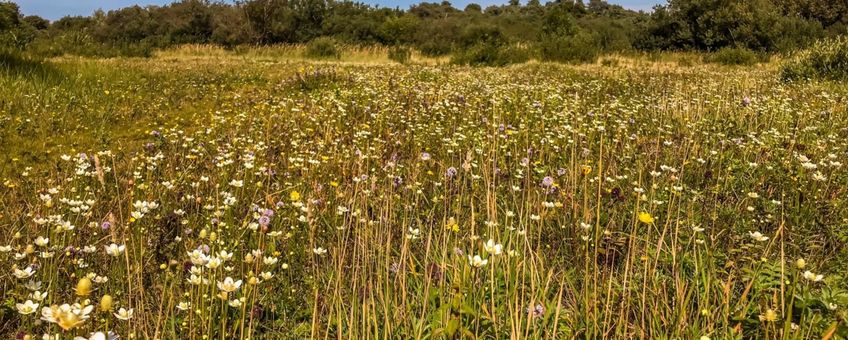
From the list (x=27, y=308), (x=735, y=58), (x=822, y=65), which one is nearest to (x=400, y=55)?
(x=735, y=58)

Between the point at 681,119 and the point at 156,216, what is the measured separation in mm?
5158

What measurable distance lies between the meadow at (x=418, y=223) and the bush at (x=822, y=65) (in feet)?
12.5

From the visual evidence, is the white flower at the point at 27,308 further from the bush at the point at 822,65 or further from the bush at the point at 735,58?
the bush at the point at 735,58

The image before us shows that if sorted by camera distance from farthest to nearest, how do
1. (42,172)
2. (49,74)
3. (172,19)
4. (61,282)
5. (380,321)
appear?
1. (172,19)
2. (49,74)
3. (42,172)
4. (61,282)
5. (380,321)

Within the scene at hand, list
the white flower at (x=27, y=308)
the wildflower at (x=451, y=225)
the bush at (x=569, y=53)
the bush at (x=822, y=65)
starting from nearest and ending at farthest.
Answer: the white flower at (x=27, y=308)
the wildflower at (x=451, y=225)
the bush at (x=822, y=65)
the bush at (x=569, y=53)

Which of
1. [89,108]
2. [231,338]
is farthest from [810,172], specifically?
[89,108]

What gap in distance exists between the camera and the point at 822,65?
11102 mm

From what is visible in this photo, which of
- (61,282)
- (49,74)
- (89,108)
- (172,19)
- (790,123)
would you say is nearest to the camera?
(61,282)

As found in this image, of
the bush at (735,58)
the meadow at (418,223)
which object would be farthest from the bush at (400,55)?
the meadow at (418,223)

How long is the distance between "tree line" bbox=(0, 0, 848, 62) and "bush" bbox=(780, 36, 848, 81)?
9.80 meters

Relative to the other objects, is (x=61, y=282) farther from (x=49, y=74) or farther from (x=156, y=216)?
(x=49, y=74)

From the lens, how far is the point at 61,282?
243cm

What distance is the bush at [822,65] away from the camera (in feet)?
34.4

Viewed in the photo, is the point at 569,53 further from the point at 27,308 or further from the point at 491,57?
the point at 27,308
